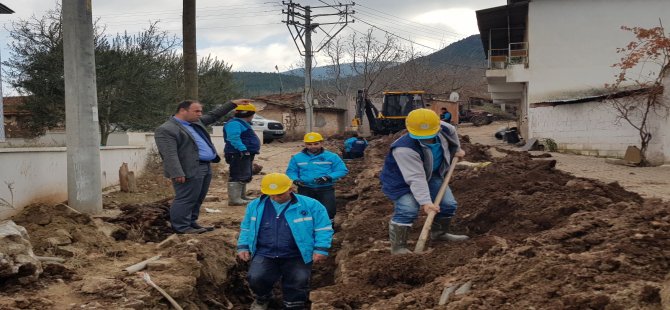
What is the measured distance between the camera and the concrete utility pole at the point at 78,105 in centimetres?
723

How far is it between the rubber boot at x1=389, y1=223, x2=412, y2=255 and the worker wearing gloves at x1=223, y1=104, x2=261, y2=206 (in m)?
3.74

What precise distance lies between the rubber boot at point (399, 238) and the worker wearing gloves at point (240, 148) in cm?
374

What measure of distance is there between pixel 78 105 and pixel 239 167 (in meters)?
2.52

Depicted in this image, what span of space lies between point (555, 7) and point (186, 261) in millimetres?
19776

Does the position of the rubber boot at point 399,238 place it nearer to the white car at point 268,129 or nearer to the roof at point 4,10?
the roof at point 4,10

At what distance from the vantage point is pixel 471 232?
20.5ft

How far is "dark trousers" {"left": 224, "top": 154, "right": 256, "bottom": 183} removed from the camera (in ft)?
29.1

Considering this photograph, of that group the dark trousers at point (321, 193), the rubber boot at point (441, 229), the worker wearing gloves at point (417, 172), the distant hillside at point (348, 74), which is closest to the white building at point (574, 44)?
the dark trousers at point (321, 193)

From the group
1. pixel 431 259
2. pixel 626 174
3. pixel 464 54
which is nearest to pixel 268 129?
pixel 626 174

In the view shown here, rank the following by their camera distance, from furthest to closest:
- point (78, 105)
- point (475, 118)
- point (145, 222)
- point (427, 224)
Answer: point (475, 118)
point (78, 105)
point (145, 222)
point (427, 224)

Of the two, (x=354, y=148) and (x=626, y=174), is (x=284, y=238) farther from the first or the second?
(x=354, y=148)

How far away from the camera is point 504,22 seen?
85.6 feet

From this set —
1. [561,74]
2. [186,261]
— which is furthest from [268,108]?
[186,261]

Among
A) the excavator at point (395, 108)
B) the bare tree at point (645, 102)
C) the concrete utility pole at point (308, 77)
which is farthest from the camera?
the concrete utility pole at point (308, 77)
